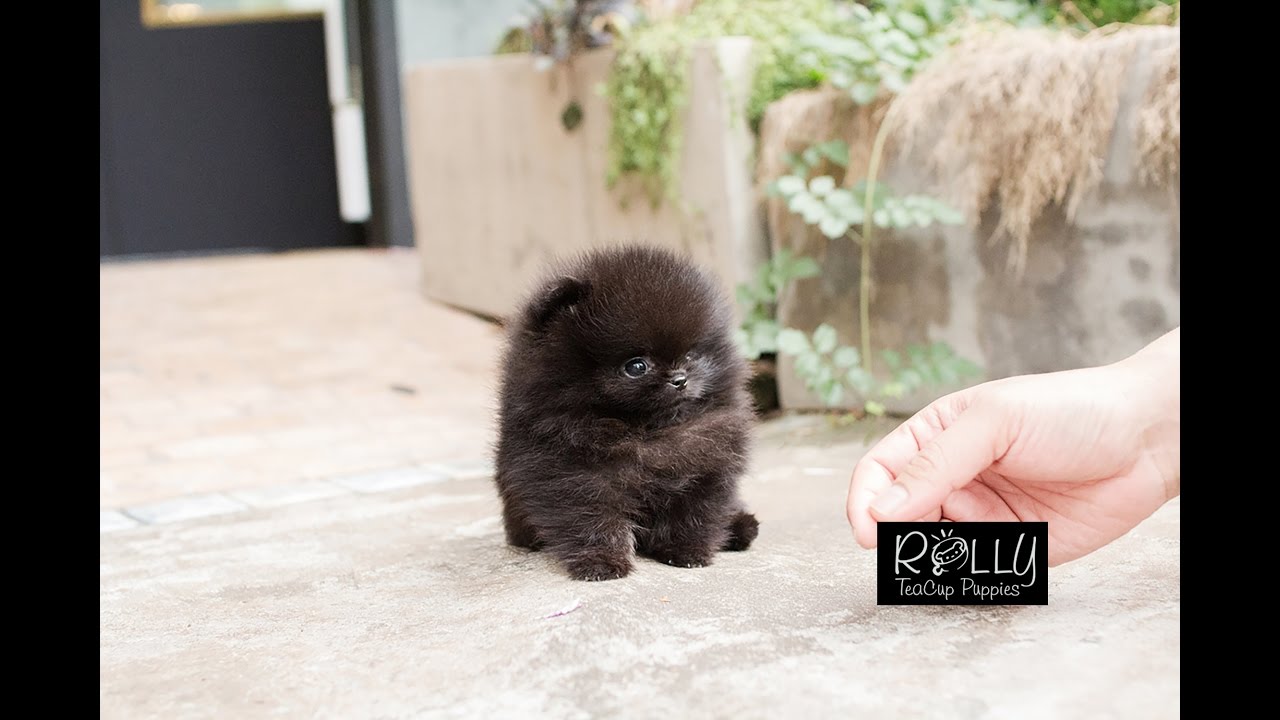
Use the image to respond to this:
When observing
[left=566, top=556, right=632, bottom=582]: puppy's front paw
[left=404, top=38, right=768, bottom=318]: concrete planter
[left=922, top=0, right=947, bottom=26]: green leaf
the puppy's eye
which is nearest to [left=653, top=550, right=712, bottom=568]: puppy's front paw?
[left=566, top=556, right=632, bottom=582]: puppy's front paw

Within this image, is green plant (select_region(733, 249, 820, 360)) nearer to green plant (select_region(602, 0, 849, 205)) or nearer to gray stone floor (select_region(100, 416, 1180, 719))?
green plant (select_region(602, 0, 849, 205))

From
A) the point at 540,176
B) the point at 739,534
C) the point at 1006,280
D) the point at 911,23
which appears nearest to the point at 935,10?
the point at 911,23

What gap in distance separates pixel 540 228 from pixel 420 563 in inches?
162

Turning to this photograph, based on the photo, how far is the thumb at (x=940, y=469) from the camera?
2.04 m

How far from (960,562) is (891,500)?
0.21m

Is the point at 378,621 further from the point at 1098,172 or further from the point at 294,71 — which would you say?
the point at 294,71

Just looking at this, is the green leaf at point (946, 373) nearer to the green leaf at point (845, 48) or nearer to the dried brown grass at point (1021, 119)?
A: the dried brown grass at point (1021, 119)

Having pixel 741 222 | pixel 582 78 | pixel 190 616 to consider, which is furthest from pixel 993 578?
pixel 582 78

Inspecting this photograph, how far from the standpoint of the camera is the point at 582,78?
598 cm

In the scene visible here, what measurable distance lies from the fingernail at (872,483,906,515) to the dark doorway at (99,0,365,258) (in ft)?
33.3

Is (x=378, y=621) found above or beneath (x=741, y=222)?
beneath

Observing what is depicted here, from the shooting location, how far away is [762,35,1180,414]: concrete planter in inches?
153

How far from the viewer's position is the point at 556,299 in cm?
253

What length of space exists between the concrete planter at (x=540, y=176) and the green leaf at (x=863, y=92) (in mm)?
638
